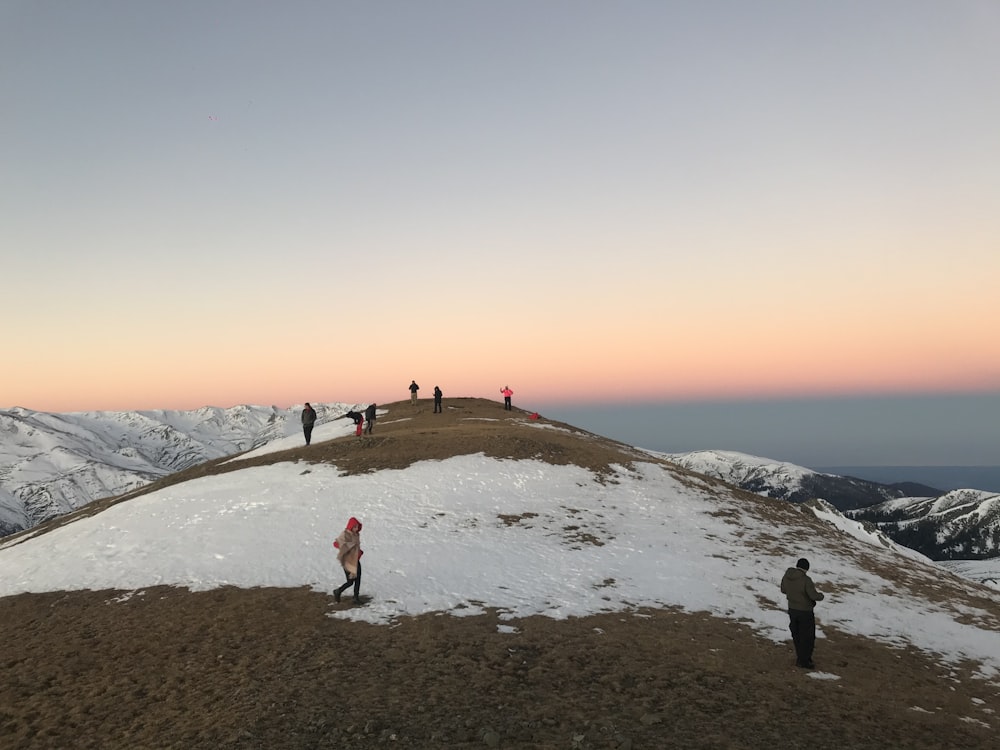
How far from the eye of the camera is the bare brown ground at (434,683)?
1073cm

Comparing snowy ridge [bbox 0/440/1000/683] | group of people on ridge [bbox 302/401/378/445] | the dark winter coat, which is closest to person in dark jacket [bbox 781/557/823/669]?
the dark winter coat

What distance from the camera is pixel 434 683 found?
12.6 m

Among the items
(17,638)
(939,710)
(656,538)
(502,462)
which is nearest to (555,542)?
(656,538)

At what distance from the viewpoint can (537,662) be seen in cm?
1400

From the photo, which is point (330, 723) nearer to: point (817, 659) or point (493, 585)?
point (493, 585)

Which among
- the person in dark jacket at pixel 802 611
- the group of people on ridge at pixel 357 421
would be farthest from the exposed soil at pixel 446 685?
the group of people on ridge at pixel 357 421

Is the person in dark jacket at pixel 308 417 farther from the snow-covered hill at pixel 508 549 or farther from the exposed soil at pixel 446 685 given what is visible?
the exposed soil at pixel 446 685

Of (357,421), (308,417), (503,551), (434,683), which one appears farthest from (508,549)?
(357,421)

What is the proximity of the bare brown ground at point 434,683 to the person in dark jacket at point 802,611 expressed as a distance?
0.59 m

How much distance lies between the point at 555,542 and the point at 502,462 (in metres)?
12.0

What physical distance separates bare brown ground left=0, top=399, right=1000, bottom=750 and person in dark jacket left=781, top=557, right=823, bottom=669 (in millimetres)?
590

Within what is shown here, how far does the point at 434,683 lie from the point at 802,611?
382 inches

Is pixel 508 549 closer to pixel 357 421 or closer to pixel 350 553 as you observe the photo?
pixel 350 553

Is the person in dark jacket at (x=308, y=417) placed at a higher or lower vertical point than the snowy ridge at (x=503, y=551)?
higher
